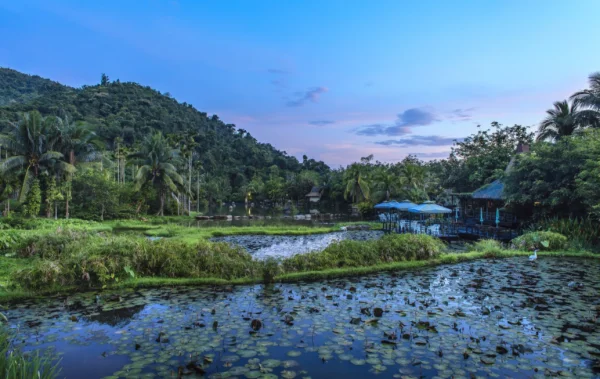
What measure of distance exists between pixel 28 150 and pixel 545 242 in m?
29.4

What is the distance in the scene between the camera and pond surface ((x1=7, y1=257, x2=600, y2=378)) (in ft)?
16.3

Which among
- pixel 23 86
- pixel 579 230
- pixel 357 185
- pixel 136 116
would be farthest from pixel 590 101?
pixel 23 86

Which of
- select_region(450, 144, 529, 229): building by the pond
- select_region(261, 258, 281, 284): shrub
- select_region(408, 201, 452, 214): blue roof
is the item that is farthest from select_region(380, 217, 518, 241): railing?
select_region(261, 258, 281, 284): shrub

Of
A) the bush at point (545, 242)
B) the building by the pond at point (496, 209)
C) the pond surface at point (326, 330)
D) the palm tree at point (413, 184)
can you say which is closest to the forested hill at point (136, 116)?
the palm tree at point (413, 184)

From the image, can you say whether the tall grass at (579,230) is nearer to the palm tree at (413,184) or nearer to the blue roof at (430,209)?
the blue roof at (430,209)

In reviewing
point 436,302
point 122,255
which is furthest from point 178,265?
point 436,302

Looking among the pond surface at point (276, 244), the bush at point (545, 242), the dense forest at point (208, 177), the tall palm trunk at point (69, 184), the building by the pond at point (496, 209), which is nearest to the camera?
the bush at point (545, 242)

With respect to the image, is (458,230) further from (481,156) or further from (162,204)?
(162,204)

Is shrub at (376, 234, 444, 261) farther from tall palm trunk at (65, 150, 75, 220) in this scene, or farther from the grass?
tall palm trunk at (65, 150, 75, 220)

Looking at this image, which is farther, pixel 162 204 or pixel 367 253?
pixel 162 204

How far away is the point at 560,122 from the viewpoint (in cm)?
2370

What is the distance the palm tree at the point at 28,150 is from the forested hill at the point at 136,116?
31.7m

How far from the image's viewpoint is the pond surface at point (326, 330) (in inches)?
196

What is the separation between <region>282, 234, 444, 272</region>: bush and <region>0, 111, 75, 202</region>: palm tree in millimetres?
21122
